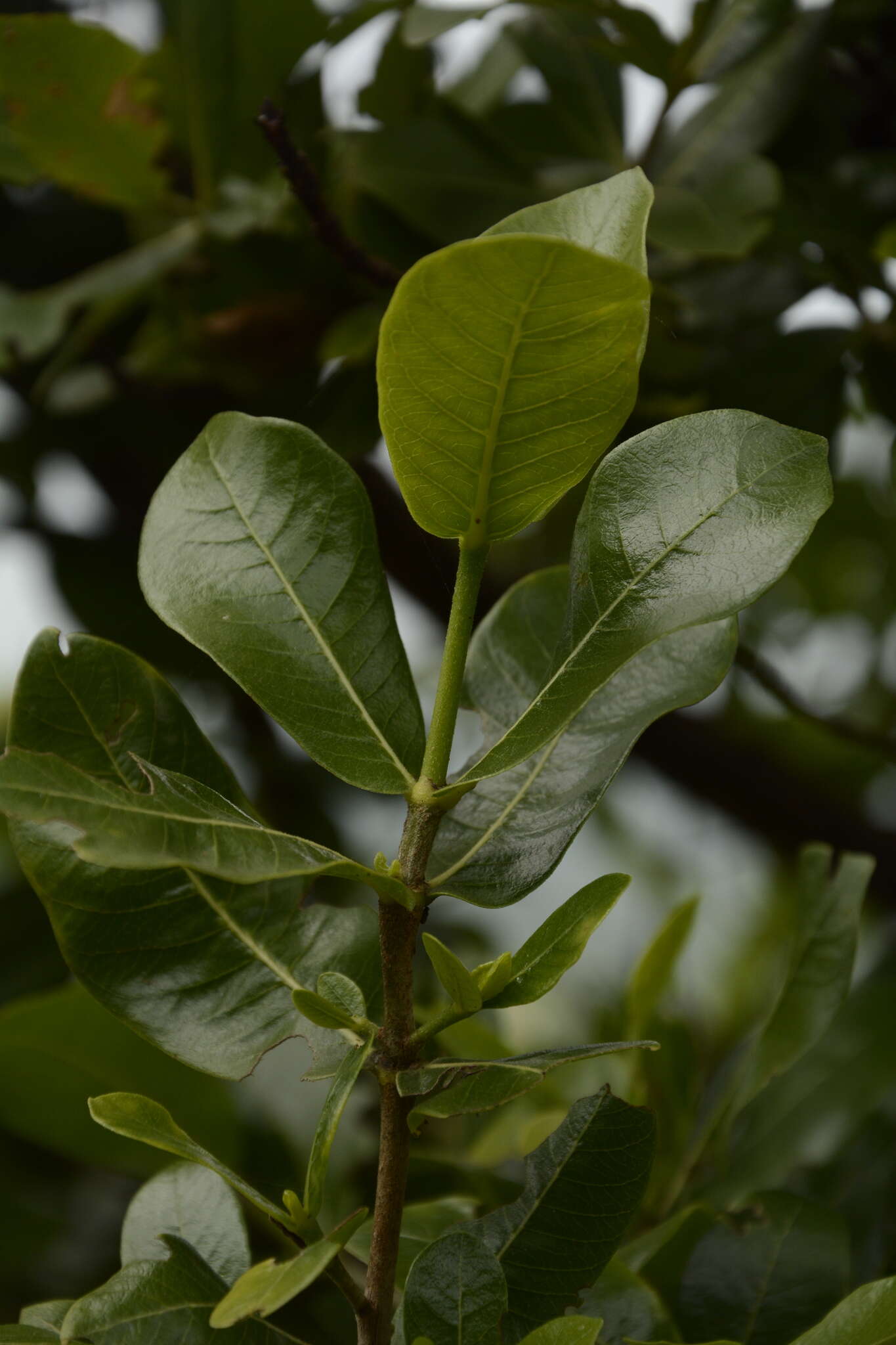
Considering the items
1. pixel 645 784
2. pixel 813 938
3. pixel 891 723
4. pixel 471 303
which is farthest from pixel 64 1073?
pixel 891 723

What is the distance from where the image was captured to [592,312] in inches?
15.9

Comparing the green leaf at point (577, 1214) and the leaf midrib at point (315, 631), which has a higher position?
the leaf midrib at point (315, 631)

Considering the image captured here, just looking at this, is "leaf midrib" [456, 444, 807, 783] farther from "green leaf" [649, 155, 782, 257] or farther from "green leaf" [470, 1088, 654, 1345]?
"green leaf" [649, 155, 782, 257]

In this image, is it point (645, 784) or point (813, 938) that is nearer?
point (813, 938)

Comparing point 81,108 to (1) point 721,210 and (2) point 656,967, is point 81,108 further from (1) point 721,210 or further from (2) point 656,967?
(2) point 656,967

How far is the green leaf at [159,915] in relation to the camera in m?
0.52

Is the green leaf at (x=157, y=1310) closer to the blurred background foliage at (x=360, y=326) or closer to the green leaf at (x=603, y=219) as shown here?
the blurred background foliage at (x=360, y=326)

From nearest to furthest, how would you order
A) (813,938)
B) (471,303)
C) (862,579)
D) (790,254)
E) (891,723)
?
1. (471,303)
2. (813,938)
3. (790,254)
4. (891,723)
5. (862,579)

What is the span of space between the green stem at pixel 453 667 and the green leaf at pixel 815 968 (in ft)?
1.01

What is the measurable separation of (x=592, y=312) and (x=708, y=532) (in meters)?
0.10

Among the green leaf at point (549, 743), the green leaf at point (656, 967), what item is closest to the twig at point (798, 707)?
the green leaf at point (656, 967)

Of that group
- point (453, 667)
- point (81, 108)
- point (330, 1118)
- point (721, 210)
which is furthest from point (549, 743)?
point (81, 108)

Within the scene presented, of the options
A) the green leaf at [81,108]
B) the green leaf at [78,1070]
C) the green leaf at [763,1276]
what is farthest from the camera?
the green leaf at [81,108]

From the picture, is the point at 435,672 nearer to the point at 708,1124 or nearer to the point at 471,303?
the point at 708,1124
